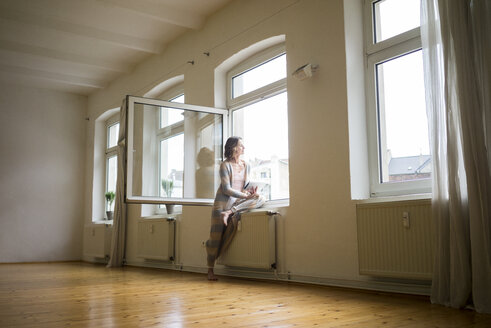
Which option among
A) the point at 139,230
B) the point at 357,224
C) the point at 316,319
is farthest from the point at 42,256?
the point at 316,319

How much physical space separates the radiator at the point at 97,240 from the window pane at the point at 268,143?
3753 millimetres

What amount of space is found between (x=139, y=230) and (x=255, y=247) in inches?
117

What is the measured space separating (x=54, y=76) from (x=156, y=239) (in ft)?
12.7

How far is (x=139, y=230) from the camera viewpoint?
746 centimetres

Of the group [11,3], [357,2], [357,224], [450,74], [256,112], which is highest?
[11,3]

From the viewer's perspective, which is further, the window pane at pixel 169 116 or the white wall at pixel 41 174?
the white wall at pixel 41 174

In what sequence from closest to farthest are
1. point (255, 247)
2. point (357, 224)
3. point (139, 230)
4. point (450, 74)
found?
point (450, 74) → point (357, 224) → point (255, 247) → point (139, 230)

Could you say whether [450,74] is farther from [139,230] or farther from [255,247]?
[139,230]

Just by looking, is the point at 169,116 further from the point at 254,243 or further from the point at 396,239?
the point at 396,239

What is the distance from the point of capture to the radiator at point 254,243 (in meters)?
4.90

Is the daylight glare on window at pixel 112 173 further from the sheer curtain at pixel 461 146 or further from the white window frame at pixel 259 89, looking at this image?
the sheer curtain at pixel 461 146

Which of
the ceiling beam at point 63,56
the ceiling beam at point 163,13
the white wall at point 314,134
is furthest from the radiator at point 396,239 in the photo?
the ceiling beam at point 63,56

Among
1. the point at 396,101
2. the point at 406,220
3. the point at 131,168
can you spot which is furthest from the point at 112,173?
the point at 406,220

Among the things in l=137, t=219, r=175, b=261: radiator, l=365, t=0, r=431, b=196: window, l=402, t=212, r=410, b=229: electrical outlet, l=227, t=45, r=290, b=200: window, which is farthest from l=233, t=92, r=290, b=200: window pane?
l=402, t=212, r=410, b=229: electrical outlet
